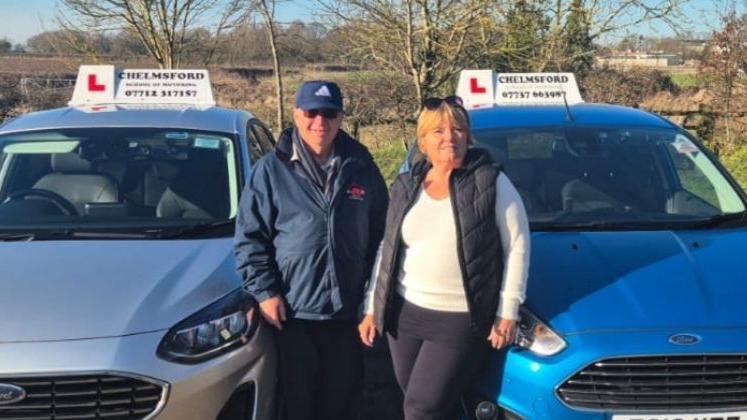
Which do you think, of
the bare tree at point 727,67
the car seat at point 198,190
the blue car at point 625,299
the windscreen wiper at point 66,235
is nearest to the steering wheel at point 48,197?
the windscreen wiper at point 66,235

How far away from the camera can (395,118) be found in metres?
13.4

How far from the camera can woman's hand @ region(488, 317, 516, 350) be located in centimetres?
283

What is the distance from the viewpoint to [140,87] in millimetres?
5703

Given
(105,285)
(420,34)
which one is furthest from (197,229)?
(420,34)

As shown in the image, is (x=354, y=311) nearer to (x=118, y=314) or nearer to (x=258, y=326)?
(x=258, y=326)

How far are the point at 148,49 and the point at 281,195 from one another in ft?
28.7

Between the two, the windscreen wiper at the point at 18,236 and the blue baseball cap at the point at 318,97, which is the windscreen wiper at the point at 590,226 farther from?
the windscreen wiper at the point at 18,236

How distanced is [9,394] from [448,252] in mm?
1571

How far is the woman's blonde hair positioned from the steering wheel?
79.4 inches

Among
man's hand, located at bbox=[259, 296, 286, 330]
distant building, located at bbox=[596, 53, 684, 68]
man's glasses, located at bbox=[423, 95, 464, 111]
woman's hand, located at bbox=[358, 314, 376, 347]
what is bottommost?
woman's hand, located at bbox=[358, 314, 376, 347]

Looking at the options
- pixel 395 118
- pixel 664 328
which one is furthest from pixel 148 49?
pixel 664 328

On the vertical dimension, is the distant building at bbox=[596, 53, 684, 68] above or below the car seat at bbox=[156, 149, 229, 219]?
above

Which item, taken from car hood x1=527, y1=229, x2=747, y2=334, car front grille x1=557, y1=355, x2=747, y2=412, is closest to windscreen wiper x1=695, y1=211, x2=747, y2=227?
car hood x1=527, y1=229, x2=747, y2=334

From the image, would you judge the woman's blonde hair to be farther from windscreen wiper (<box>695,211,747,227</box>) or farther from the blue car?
windscreen wiper (<box>695,211,747,227</box>)
